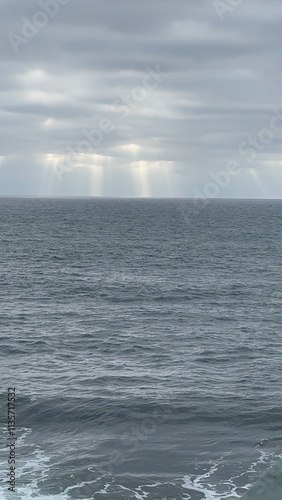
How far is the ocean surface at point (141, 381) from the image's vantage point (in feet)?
109

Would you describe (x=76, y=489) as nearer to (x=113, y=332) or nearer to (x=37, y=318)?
(x=113, y=332)

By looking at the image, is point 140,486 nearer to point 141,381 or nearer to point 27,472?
point 27,472

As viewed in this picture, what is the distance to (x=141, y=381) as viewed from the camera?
47562mm

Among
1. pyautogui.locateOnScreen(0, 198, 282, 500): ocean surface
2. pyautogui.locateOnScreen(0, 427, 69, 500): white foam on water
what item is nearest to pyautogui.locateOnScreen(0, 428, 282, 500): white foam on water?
pyautogui.locateOnScreen(0, 427, 69, 500): white foam on water

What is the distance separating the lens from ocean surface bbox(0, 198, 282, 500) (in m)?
33.4

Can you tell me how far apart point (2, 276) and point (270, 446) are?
220 feet

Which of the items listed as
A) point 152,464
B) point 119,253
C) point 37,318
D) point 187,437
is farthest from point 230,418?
point 119,253

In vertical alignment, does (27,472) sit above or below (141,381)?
below

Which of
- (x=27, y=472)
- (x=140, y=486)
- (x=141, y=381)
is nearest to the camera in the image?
(x=140, y=486)

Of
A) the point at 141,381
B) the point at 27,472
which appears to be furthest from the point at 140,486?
the point at 141,381

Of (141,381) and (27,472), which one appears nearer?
(27,472)

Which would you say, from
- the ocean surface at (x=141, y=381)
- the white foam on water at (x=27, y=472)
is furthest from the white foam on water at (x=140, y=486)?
the ocean surface at (x=141, y=381)

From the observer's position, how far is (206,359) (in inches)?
2100

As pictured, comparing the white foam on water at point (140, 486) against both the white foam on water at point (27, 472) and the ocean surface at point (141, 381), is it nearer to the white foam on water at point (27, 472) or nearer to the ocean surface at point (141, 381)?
the white foam on water at point (27, 472)
